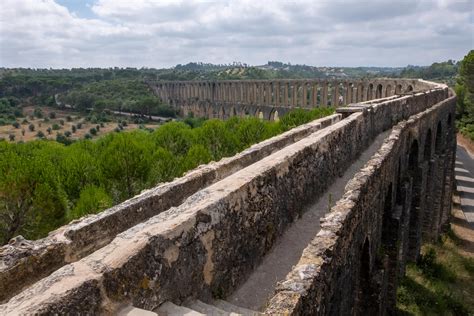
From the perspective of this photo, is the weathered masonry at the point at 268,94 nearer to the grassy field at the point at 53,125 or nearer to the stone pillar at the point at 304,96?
the stone pillar at the point at 304,96

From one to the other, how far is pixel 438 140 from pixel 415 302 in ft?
28.9

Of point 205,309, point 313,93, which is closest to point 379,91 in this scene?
point 313,93

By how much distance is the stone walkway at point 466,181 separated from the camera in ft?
78.5

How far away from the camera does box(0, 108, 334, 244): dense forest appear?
40.2 feet

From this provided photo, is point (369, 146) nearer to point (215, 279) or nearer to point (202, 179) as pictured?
point (202, 179)

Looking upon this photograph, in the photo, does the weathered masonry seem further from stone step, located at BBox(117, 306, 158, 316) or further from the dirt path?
stone step, located at BBox(117, 306, 158, 316)

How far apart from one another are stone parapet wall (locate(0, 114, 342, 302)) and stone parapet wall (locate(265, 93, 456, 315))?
6.85 feet

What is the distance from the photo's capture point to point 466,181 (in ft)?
97.7

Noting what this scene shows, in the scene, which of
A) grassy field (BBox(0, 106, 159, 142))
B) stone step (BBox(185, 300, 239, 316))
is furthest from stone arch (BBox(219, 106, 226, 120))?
stone step (BBox(185, 300, 239, 316))

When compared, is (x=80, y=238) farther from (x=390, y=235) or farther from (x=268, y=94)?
(x=268, y=94)

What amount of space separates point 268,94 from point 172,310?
5415cm

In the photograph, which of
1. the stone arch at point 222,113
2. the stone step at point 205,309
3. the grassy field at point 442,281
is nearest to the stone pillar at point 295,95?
the stone arch at point 222,113

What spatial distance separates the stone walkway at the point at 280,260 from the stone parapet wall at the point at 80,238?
4.72 ft

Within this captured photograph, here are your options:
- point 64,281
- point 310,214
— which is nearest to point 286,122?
point 310,214
